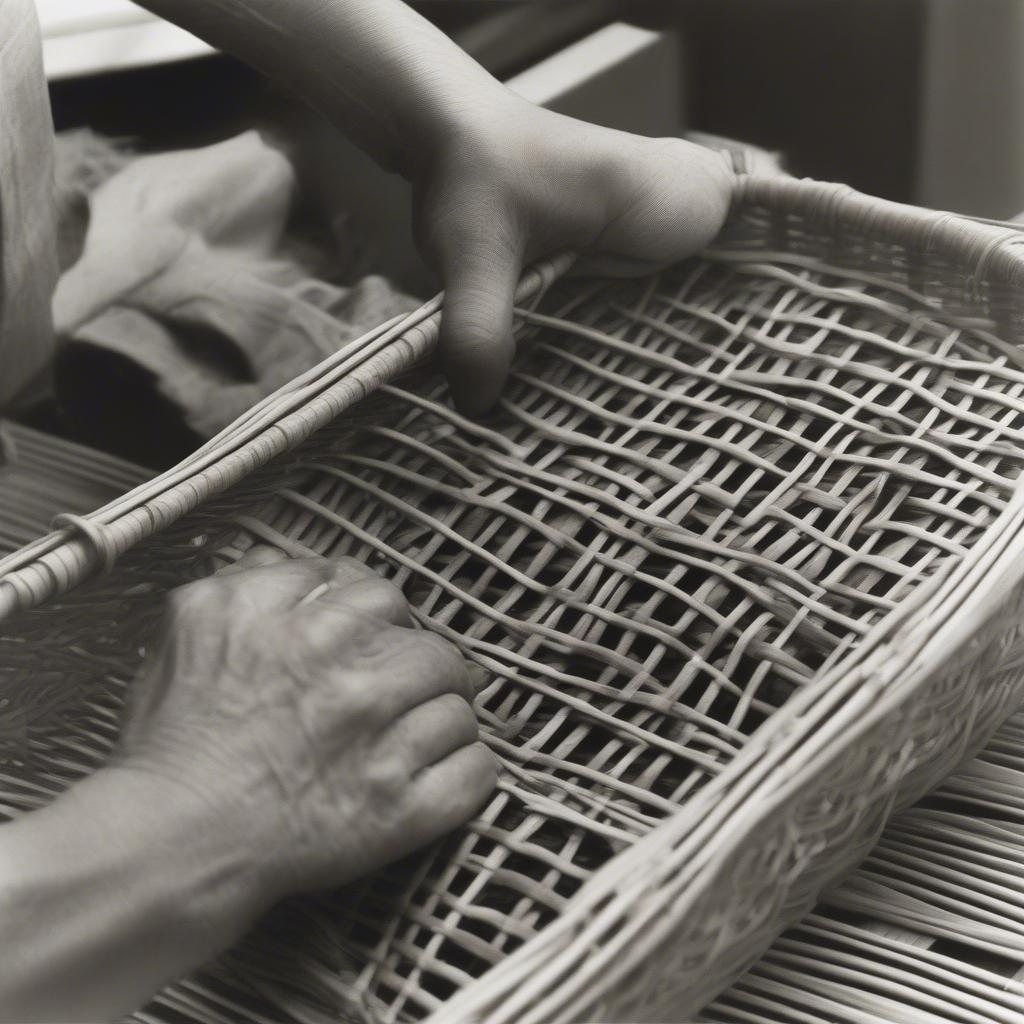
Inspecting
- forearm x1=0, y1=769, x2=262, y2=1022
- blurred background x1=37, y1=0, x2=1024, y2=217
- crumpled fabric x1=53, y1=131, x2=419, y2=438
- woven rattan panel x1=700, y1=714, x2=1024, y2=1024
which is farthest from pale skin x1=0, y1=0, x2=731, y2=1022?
blurred background x1=37, y1=0, x2=1024, y2=217

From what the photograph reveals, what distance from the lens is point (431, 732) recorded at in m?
0.51

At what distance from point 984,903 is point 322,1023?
0.29 metres

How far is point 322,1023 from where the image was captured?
49cm

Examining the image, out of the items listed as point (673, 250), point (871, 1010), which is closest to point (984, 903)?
point (871, 1010)

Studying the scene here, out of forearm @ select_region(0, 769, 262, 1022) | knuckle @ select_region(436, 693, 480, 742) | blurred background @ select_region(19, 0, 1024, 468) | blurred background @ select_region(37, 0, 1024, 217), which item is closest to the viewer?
forearm @ select_region(0, 769, 262, 1022)

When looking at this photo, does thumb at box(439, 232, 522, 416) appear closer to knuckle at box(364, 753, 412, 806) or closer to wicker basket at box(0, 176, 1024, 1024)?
wicker basket at box(0, 176, 1024, 1024)

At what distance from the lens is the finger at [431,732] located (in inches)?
20.0

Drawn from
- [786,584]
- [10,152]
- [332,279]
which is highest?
[10,152]

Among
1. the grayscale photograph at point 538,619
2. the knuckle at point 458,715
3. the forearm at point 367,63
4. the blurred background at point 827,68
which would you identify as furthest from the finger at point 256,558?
the blurred background at point 827,68

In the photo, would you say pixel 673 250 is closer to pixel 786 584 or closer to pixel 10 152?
pixel 786 584

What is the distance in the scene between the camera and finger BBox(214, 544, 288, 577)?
616mm

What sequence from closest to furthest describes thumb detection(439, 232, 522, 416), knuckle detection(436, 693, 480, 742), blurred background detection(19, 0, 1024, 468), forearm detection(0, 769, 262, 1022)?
forearm detection(0, 769, 262, 1022), knuckle detection(436, 693, 480, 742), thumb detection(439, 232, 522, 416), blurred background detection(19, 0, 1024, 468)

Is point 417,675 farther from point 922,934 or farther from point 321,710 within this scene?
point 922,934

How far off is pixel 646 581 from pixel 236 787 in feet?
0.73
